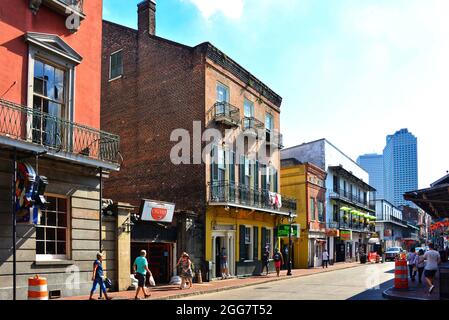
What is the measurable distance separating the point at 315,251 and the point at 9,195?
30979 mm

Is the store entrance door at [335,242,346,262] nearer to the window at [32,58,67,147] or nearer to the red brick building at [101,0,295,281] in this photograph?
the red brick building at [101,0,295,281]

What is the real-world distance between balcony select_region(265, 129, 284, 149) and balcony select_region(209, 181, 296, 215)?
3.52 metres

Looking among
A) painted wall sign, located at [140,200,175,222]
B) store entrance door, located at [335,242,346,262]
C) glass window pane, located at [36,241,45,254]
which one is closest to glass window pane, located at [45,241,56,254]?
glass window pane, located at [36,241,45,254]

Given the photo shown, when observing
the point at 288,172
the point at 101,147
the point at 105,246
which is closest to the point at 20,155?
the point at 101,147

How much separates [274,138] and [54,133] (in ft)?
66.5

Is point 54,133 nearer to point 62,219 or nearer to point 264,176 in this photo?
point 62,219

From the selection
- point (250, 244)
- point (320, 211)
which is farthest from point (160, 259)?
point (320, 211)

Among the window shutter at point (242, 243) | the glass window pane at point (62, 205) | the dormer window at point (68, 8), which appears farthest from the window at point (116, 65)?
the glass window pane at point (62, 205)

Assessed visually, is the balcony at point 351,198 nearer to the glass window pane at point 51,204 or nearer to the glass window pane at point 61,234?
the glass window pane at point 61,234

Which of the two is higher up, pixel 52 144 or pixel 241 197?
pixel 52 144

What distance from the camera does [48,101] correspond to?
15.0 metres

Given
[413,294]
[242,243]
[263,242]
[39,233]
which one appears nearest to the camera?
[39,233]

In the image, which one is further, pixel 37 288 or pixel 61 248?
pixel 61 248

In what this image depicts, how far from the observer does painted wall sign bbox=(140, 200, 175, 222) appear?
1964 cm
